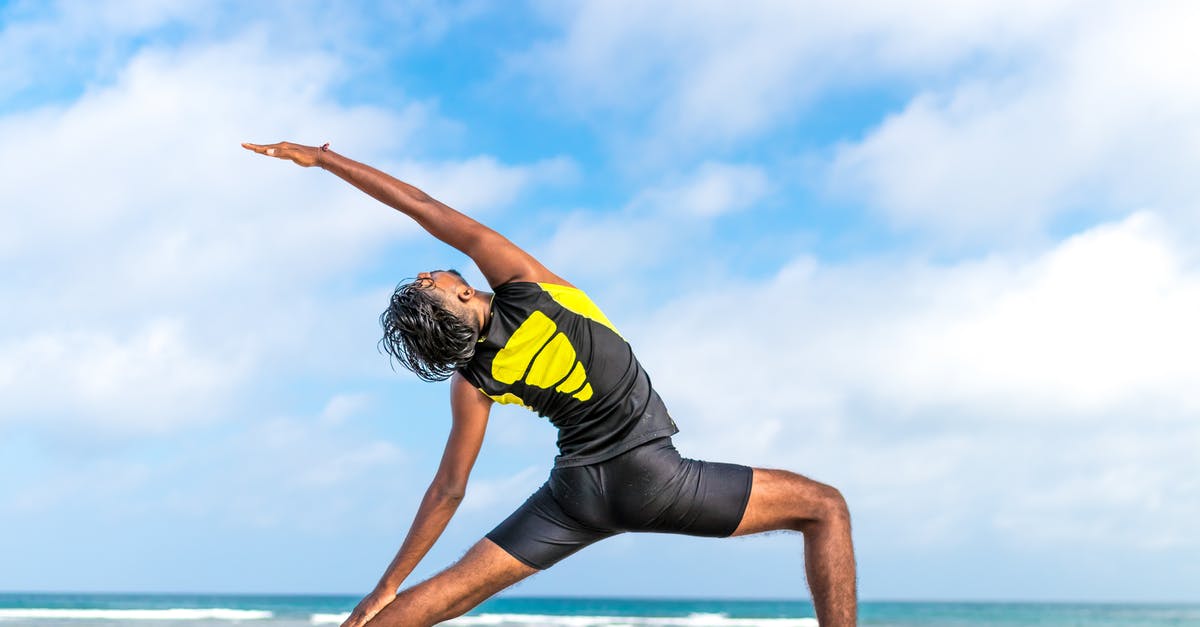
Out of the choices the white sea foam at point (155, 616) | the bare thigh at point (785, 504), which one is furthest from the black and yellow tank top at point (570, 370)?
the white sea foam at point (155, 616)

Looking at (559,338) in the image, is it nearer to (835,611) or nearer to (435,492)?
(435,492)

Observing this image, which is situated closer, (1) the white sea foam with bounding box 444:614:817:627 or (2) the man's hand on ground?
(2) the man's hand on ground

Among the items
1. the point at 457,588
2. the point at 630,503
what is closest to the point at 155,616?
A: the point at 457,588

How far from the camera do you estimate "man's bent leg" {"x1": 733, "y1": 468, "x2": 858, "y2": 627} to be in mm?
3943

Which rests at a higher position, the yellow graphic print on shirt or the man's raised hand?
the man's raised hand

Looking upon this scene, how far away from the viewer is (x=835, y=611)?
12.9ft

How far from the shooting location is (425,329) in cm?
373

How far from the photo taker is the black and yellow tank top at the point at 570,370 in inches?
151

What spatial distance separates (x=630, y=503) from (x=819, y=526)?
70 cm

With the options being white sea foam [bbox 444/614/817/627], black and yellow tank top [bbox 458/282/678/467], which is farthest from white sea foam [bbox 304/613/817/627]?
black and yellow tank top [bbox 458/282/678/467]

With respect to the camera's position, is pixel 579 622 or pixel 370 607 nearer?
pixel 370 607

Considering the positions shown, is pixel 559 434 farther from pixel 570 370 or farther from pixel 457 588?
pixel 457 588

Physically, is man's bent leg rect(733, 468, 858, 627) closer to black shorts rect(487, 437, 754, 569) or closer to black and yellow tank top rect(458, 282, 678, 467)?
black shorts rect(487, 437, 754, 569)

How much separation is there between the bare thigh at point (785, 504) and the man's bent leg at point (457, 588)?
2.80 ft
